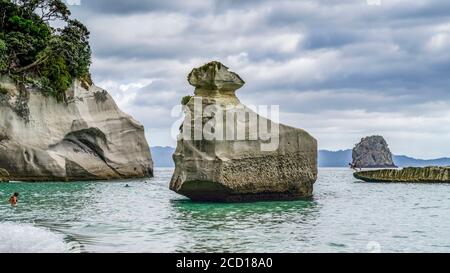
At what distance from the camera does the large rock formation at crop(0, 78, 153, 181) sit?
52.9 meters

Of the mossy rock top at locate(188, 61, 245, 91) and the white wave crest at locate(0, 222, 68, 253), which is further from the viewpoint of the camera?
the mossy rock top at locate(188, 61, 245, 91)

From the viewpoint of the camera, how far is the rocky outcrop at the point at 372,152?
591 ft

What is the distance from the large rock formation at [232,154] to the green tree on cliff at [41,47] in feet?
89.8

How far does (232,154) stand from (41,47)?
3285 centimetres

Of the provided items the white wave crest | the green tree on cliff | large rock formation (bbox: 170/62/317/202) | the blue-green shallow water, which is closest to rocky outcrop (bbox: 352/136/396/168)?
the green tree on cliff

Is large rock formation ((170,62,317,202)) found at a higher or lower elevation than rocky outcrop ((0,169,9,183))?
higher

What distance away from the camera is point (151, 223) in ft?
73.7

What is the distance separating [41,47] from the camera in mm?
55125

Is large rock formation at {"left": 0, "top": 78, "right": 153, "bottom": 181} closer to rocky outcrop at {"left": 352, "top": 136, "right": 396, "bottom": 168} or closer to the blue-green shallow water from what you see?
the blue-green shallow water

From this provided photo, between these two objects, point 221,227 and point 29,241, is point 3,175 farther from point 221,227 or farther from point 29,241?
point 29,241

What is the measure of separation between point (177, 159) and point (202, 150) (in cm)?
169

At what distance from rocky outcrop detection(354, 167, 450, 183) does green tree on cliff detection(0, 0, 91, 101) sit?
3297cm

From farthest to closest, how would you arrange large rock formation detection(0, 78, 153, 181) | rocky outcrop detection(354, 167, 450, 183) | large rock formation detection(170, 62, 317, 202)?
rocky outcrop detection(354, 167, 450, 183) → large rock formation detection(0, 78, 153, 181) → large rock formation detection(170, 62, 317, 202)
